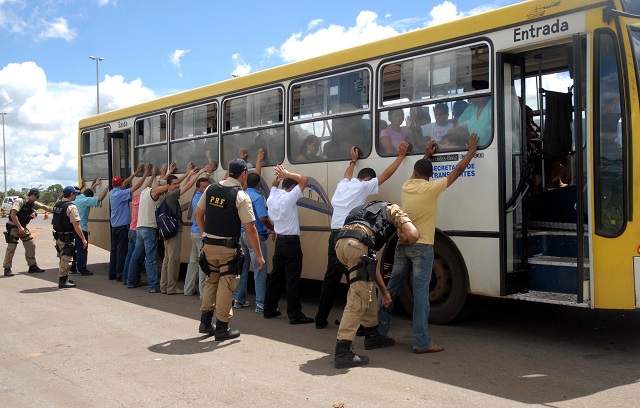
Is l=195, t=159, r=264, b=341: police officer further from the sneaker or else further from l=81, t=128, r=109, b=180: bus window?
l=81, t=128, r=109, b=180: bus window

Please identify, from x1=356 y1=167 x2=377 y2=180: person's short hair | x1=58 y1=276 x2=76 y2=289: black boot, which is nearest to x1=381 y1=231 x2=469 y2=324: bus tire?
x1=356 y1=167 x2=377 y2=180: person's short hair

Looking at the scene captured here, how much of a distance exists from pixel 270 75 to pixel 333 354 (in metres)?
4.59

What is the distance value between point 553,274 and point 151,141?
809 centimetres

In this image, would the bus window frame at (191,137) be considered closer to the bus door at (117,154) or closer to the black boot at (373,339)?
the bus door at (117,154)

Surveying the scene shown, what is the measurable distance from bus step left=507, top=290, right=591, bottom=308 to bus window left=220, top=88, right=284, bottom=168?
403 cm

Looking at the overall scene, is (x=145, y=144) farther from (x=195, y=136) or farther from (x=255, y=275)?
(x=255, y=275)

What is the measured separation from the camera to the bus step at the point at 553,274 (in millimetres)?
6219

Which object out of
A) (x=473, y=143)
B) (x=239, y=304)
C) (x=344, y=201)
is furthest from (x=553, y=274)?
(x=239, y=304)

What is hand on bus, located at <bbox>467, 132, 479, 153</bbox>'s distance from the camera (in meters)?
6.67

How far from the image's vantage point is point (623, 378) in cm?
528

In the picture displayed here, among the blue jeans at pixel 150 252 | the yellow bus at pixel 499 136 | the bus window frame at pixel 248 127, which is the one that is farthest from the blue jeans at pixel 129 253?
the yellow bus at pixel 499 136

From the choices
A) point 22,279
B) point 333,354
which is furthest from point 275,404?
point 22,279

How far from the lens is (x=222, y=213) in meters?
6.96

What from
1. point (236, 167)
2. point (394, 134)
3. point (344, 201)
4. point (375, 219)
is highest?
point (394, 134)
